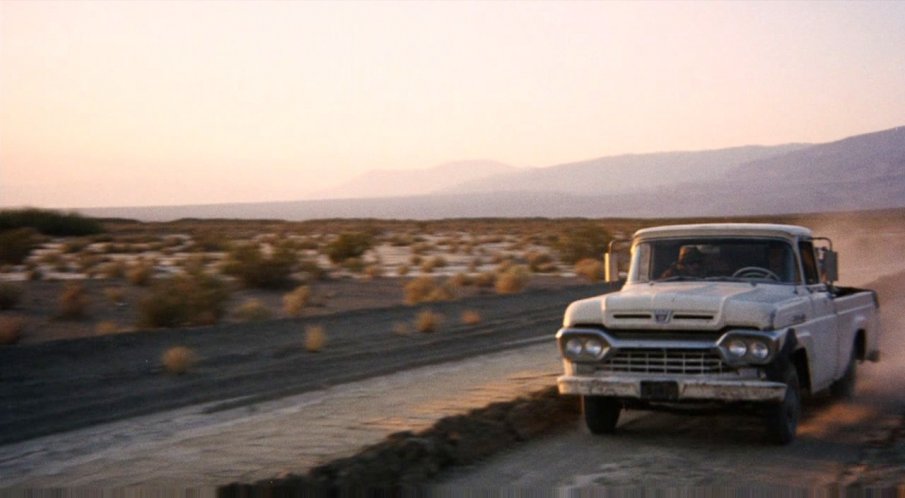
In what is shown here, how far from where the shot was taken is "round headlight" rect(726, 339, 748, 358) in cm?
1034

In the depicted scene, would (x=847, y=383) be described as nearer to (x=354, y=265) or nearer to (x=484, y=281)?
(x=484, y=281)

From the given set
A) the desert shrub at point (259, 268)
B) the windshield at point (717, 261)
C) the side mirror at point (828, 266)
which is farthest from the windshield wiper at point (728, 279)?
the desert shrub at point (259, 268)

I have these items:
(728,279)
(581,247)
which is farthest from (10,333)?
(581,247)

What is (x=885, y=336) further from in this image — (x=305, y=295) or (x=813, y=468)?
(x=305, y=295)

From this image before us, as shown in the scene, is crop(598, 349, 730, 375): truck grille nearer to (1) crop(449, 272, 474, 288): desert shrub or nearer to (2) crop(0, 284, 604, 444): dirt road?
(2) crop(0, 284, 604, 444): dirt road

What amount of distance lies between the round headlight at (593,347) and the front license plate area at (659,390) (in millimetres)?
566

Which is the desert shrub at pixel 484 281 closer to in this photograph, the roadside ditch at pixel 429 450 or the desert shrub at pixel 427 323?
the desert shrub at pixel 427 323

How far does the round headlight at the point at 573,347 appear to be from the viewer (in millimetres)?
11070

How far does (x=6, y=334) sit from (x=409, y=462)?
12.8 metres

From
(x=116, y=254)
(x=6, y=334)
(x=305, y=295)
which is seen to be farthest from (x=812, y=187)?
(x=6, y=334)

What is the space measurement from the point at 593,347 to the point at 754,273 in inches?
88.5

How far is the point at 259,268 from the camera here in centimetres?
3572

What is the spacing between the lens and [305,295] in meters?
30.2

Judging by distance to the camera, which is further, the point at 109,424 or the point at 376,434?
the point at 109,424
